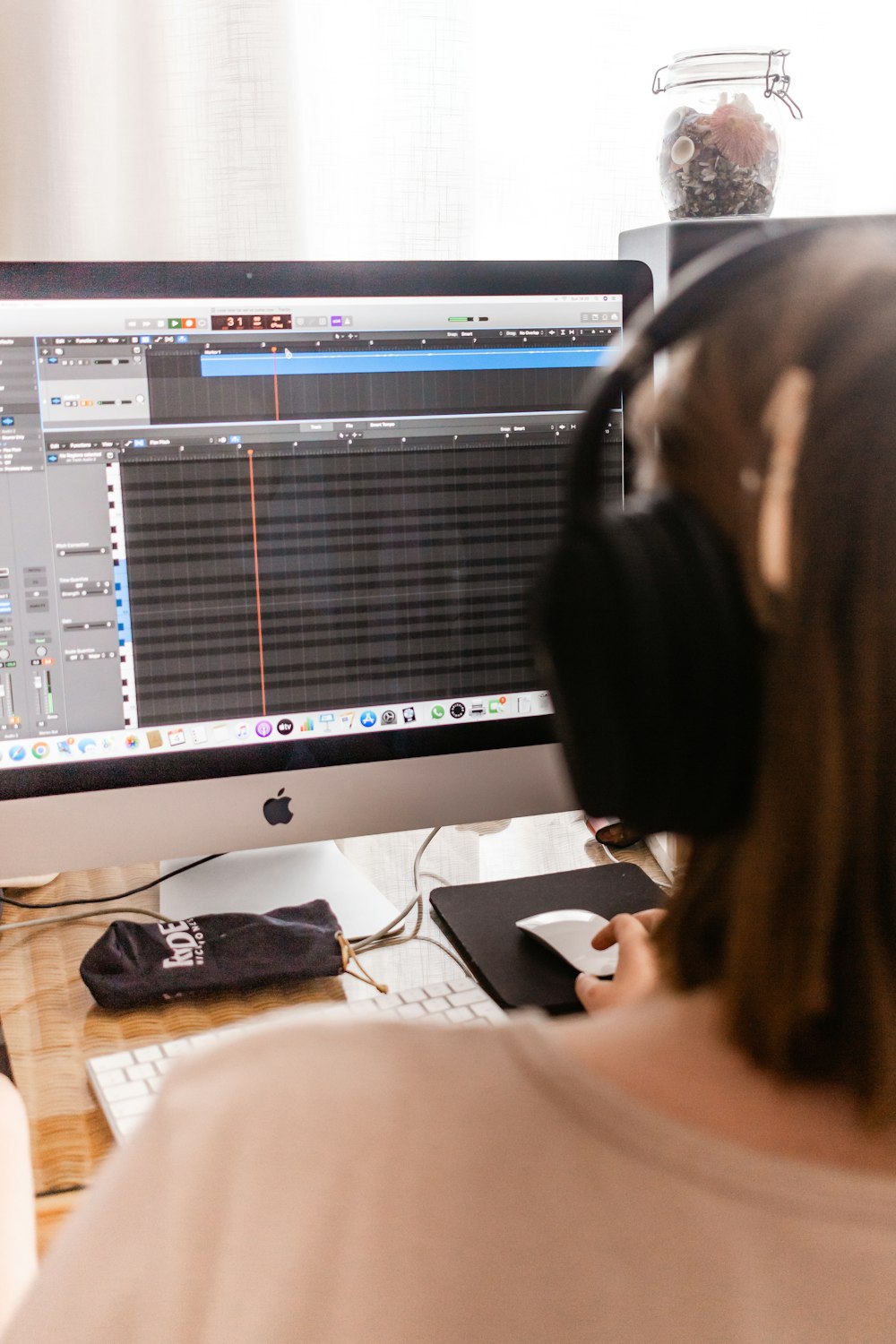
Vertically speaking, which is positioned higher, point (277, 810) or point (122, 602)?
point (122, 602)

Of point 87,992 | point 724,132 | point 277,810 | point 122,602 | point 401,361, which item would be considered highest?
point 724,132

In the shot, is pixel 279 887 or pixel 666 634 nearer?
pixel 666 634

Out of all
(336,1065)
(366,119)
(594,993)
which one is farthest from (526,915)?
(366,119)

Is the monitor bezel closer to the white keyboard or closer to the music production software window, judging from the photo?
the music production software window

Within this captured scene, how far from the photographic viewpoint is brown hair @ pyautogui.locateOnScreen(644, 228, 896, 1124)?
0.35m

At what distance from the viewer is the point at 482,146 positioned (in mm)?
1464

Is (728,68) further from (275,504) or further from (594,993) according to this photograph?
(594,993)

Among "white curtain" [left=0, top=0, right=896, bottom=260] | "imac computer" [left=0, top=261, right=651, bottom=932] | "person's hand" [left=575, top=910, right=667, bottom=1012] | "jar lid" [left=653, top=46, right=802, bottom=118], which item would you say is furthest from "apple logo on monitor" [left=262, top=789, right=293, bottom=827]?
"jar lid" [left=653, top=46, right=802, bottom=118]

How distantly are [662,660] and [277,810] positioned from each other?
2.16 ft

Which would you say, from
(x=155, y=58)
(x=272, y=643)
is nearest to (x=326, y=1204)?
(x=272, y=643)

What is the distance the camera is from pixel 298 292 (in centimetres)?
96

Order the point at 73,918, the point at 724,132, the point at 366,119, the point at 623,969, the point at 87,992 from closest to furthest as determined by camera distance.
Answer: the point at 623,969, the point at 87,992, the point at 73,918, the point at 724,132, the point at 366,119

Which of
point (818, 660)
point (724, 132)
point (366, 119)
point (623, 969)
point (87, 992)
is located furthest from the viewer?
point (366, 119)

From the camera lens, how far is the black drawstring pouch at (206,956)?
0.92m
